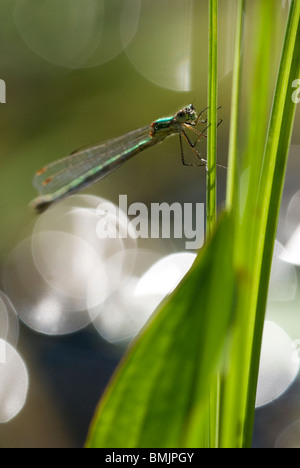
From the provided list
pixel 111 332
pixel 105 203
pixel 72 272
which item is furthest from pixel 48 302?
pixel 105 203

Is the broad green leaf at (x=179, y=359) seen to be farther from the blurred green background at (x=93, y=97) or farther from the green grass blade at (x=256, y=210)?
the blurred green background at (x=93, y=97)

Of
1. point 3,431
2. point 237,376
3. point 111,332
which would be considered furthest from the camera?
point 111,332

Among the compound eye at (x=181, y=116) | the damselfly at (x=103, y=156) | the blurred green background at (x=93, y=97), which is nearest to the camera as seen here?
the damselfly at (x=103, y=156)

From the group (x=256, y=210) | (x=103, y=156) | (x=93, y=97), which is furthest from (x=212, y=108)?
(x=93, y=97)

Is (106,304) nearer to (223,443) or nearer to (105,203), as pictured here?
(105,203)

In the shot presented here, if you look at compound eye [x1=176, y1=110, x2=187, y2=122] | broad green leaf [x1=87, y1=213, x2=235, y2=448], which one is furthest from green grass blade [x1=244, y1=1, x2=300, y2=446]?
compound eye [x1=176, y1=110, x2=187, y2=122]

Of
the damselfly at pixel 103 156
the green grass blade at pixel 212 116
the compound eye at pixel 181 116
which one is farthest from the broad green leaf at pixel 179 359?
the compound eye at pixel 181 116
